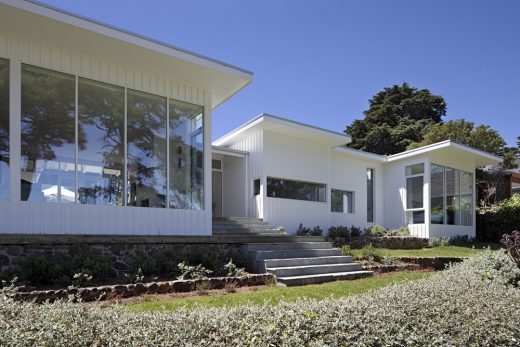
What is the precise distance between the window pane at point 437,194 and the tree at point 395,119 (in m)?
14.4

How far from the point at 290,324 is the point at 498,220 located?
60.0ft

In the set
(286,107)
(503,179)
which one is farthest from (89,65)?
(503,179)

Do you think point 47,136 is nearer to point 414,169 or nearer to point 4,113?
point 4,113

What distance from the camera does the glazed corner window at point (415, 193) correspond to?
1692 centimetres

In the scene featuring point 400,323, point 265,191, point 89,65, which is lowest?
point 400,323

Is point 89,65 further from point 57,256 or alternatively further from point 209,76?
point 57,256

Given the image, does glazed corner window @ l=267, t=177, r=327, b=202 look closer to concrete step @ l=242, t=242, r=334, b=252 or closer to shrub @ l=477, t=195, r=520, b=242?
concrete step @ l=242, t=242, r=334, b=252

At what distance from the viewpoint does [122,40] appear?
7.82 metres

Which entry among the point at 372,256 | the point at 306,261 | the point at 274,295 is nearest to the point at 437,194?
the point at 372,256

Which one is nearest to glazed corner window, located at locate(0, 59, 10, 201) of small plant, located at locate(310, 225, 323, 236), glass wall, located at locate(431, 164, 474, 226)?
small plant, located at locate(310, 225, 323, 236)

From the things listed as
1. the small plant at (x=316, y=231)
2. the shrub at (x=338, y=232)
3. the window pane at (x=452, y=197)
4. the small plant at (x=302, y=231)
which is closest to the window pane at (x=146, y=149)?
the small plant at (x=302, y=231)

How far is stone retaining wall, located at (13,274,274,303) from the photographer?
19.3 ft

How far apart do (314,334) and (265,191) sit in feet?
32.9

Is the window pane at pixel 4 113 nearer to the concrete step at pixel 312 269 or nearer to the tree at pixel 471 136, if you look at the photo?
the concrete step at pixel 312 269
